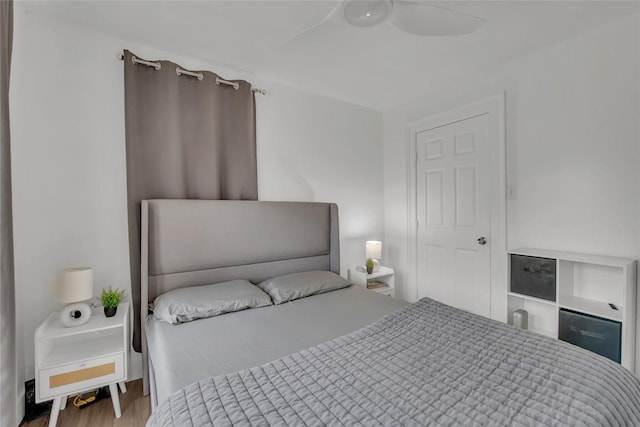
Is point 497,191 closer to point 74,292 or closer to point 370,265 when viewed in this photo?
point 370,265

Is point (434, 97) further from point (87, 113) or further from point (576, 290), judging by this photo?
point (87, 113)

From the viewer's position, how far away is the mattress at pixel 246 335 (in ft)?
4.18

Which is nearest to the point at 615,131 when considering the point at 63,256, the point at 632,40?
the point at 632,40

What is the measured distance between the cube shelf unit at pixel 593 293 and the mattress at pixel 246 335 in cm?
121

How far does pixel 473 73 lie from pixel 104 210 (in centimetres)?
327

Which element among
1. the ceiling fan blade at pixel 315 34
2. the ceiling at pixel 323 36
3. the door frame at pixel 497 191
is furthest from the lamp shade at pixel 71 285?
the door frame at pixel 497 191

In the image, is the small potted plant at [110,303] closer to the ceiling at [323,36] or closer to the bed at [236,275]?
the bed at [236,275]

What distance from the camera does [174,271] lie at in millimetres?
2082

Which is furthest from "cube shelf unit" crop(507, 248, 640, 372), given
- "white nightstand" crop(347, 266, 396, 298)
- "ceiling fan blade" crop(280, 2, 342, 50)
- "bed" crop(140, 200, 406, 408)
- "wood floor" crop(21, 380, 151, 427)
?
"wood floor" crop(21, 380, 151, 427)

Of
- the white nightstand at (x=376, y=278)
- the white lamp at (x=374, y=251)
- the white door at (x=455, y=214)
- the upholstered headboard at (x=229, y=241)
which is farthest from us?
the white lamp at (x=374, y=251)

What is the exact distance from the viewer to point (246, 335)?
1560 mm

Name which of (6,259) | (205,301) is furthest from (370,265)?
(6,259)

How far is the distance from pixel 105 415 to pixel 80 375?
0.36m

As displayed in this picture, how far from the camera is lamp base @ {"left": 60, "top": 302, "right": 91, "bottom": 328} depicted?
5.31ft
